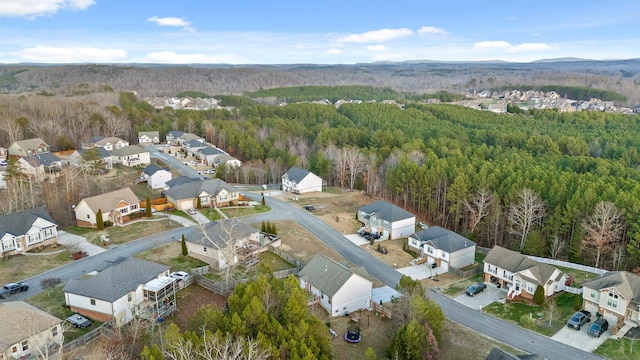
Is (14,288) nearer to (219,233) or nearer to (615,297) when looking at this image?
(219,233)

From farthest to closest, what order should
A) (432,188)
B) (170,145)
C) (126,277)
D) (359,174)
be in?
1. (170,145)
2. (359,174)
3. (432,188)
4. (126,277)

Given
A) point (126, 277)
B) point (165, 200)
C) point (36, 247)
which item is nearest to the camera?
point (126, 277)

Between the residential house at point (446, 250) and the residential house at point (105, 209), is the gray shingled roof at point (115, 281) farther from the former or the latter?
the residential house at point (446, 250)

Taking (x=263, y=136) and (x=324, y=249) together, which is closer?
(x=324, y=249)

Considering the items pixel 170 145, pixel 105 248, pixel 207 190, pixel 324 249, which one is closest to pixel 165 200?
pixel 207 190

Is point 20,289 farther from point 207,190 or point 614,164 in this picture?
point 614,164

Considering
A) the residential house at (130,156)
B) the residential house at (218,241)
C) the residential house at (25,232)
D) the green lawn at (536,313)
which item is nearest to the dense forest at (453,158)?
the residential house at (25,232)

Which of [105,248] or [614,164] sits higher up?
[614,164]
